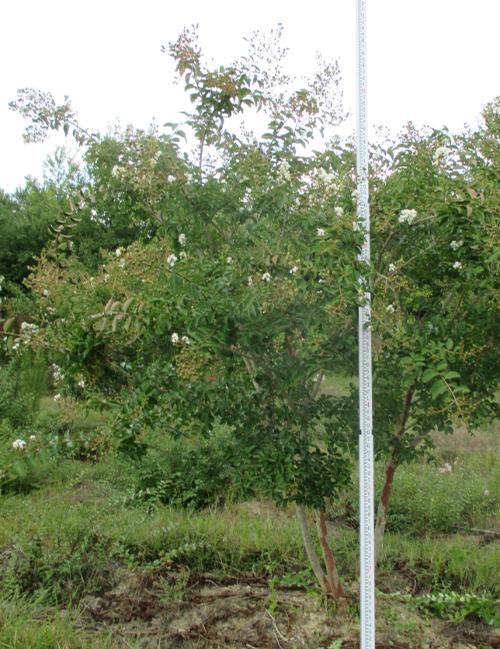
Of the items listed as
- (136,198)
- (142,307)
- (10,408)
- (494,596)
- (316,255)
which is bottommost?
(494,596)

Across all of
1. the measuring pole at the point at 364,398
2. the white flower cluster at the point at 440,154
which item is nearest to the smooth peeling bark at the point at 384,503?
the measuring pole at the point at 364,398

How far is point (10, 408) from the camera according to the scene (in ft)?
23.4

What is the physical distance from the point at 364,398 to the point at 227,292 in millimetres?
609

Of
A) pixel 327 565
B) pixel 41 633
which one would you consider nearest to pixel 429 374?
pixel 327 565

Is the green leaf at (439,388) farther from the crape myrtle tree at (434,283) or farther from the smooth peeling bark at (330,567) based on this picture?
the smooth peeling bark at (330,567)

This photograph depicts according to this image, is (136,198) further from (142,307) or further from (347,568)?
(347,568)

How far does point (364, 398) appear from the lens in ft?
8.09

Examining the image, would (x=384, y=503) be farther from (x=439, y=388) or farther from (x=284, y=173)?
(x=284, y=173)

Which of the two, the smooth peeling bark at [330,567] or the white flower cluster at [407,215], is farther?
the smooth peeling bark at [330,567]

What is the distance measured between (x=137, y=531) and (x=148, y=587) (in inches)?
22.7

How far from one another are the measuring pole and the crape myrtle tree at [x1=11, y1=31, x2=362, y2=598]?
3.6 inches

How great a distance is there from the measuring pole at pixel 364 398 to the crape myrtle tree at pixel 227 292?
0.30ft

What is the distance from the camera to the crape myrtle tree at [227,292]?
104 inches

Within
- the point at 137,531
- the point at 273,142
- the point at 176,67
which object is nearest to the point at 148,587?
the point at 137,531
